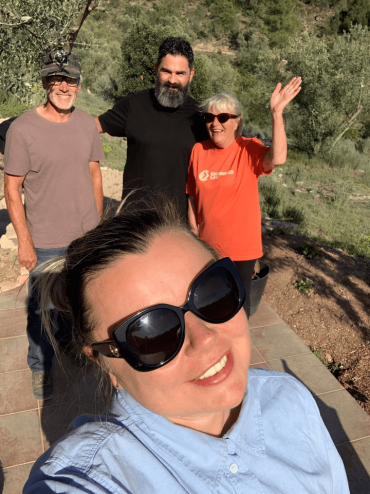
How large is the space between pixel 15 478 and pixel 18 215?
5.04ft

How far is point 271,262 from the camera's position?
4797 millimetres

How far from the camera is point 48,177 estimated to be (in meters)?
2.50

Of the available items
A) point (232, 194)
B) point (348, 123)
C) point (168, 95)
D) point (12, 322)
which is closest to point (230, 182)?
point (232, 194)

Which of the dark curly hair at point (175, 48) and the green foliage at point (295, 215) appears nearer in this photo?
the dark curly hair at point (175, 48)

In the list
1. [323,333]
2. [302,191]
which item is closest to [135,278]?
[323,333]

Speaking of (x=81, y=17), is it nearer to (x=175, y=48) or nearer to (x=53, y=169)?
(x=175, y=48)

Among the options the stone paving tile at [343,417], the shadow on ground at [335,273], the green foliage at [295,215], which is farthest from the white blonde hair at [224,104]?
the green foliage at [295,215]

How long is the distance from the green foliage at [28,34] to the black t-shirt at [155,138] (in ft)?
12.6

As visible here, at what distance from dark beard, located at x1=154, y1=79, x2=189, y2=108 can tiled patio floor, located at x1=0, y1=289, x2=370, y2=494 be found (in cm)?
169

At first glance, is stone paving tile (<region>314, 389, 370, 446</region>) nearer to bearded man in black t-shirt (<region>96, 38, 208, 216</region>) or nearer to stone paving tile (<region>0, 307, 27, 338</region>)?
bearded man in black t-shirt (<region>96, 38, 208, 216</region>)

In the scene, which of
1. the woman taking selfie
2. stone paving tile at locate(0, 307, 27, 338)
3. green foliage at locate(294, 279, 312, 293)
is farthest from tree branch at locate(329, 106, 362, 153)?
the woman taking selfie

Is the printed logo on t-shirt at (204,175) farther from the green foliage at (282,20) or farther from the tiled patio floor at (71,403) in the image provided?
the green foliage at (282,20)

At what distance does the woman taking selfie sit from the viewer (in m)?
0.86

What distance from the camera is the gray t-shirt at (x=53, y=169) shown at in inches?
94.3
